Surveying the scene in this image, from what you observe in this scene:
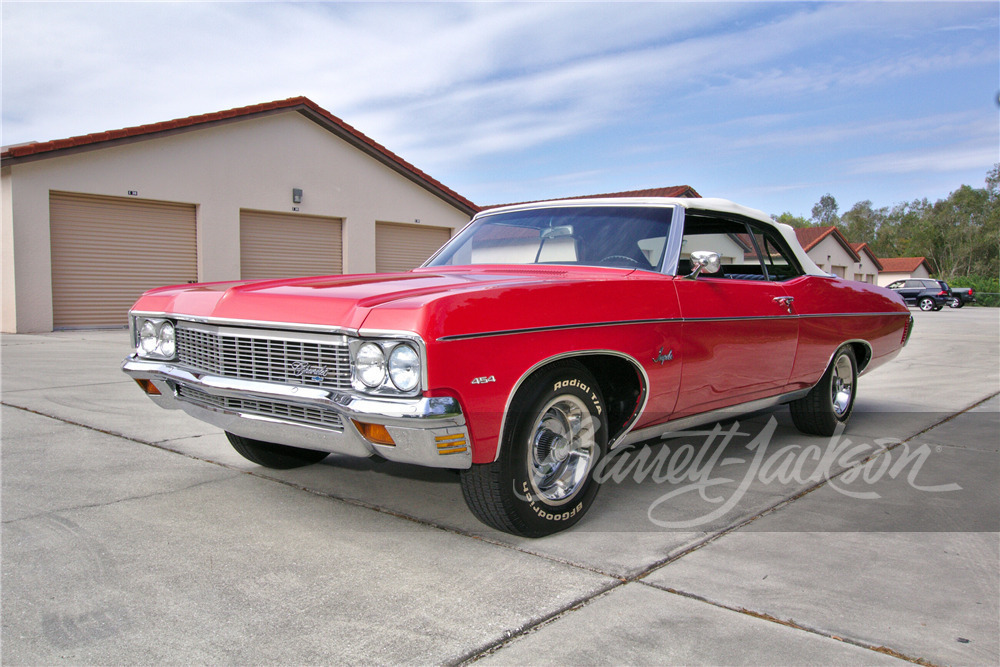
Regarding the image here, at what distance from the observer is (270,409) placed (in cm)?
304

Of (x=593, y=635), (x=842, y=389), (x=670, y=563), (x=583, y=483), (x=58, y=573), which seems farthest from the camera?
(x=842, y=389)

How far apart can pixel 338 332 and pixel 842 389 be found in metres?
4.27

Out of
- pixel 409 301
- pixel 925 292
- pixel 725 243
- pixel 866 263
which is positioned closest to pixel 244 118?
pixel 725 243

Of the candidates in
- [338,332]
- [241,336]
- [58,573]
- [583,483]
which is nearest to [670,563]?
[583,483]

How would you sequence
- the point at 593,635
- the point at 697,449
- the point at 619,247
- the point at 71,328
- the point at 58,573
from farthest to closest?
the point at 71,328, the point at 697,449, the point at 619,247, the point at 58,573, the point at 593,635

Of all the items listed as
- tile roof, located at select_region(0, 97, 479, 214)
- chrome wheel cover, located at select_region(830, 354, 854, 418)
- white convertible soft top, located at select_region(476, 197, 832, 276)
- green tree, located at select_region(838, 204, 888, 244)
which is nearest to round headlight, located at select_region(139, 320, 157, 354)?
white convertible soft top, located at select_region(476, 197, 832, 276)

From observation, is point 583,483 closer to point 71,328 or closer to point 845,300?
point 845,300

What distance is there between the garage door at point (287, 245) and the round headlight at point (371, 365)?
14161 millimetres

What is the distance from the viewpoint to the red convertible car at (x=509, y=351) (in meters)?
2.72

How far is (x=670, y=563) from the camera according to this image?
2.95 meters

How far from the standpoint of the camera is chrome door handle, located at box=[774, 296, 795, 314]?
4.52 m

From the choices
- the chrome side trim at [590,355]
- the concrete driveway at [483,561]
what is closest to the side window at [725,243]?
the chrome side trim at [590,355]

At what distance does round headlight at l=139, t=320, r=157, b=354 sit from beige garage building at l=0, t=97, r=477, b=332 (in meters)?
11.0

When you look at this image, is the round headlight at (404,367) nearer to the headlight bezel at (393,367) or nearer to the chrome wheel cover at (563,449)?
the headlight bezel at (393,367)
